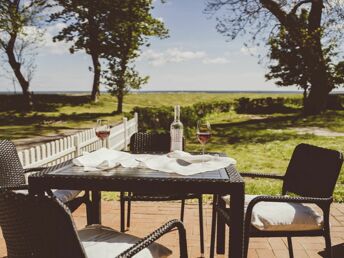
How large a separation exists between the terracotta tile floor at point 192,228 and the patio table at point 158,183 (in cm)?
131

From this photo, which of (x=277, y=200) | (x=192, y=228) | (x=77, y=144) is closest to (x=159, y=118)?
(x=77, y=144)

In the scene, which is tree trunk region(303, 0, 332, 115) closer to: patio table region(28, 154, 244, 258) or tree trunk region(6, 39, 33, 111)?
tree trunk region(6, 39, 33, 111)

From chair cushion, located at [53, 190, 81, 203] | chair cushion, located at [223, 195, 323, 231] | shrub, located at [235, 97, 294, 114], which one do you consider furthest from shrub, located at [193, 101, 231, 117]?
chair cushion, located at [223, 195, 323, 231]

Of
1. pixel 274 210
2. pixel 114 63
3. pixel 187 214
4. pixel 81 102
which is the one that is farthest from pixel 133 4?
pixel 274 210

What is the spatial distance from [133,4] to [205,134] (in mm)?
22466

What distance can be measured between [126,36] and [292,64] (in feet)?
49.1

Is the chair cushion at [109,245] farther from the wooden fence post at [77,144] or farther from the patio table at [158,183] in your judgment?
the wooden fence post at [77,144]

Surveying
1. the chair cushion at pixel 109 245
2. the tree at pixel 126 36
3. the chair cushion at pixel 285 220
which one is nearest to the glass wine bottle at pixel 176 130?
the chair cushion at pixel 285 220

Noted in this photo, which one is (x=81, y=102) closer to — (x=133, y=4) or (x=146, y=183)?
(x=133, y=4)

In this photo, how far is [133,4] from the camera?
24.0 m

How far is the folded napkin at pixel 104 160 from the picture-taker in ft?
9.40

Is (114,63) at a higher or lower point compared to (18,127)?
higher

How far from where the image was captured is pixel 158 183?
8.42ft

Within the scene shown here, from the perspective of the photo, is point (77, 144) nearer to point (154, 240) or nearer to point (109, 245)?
point (109, 245)
